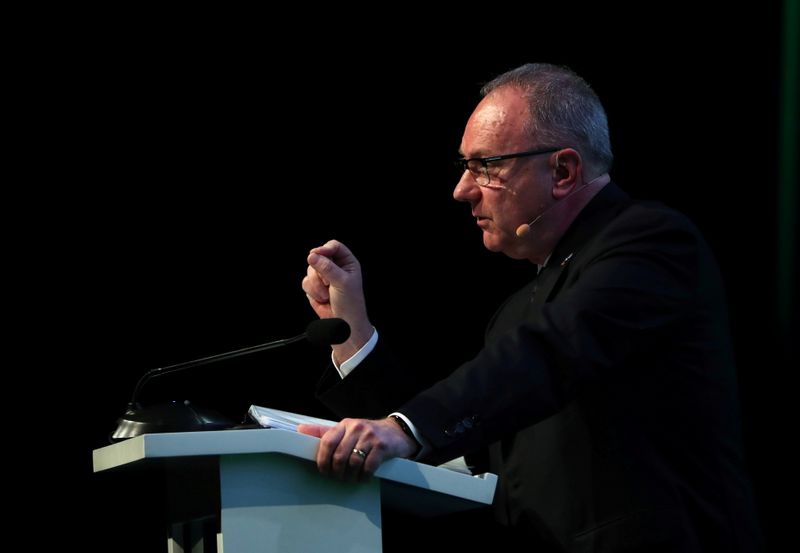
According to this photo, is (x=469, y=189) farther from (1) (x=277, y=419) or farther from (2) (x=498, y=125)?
(1) (x=277, y=419)

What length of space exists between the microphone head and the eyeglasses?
729 mm

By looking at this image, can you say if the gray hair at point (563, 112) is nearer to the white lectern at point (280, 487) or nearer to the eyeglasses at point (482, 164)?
the eyeglasses at point (482, 164)

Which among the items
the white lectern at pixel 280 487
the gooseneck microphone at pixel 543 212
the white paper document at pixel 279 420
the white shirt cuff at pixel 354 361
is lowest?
the white lectern at pixel 280 487

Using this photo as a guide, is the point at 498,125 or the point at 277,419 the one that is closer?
the point at 277,419

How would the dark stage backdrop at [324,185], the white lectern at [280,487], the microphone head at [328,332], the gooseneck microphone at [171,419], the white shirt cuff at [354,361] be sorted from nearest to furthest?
the white lectern at [280,487] < the gooseneck microphone at [171,419] < the microphone head at [328,332] < the white shirt cuff at [354,361] < the dark stage backdrop at [324,185]

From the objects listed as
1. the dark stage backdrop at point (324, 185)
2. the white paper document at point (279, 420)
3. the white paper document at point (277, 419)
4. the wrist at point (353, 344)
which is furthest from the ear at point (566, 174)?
the dark stage backdrop at point (324, 185)

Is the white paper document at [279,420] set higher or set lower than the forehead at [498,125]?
lower

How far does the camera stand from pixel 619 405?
6.21 ft

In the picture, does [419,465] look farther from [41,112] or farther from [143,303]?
[41,112]

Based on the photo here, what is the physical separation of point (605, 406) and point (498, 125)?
758 millimetres

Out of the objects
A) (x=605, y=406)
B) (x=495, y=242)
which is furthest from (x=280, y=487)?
(x=495, y=242)

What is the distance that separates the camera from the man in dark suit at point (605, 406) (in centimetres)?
168

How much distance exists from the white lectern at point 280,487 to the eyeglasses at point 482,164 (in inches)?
36.1

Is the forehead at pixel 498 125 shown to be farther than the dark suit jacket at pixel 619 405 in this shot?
Yes
